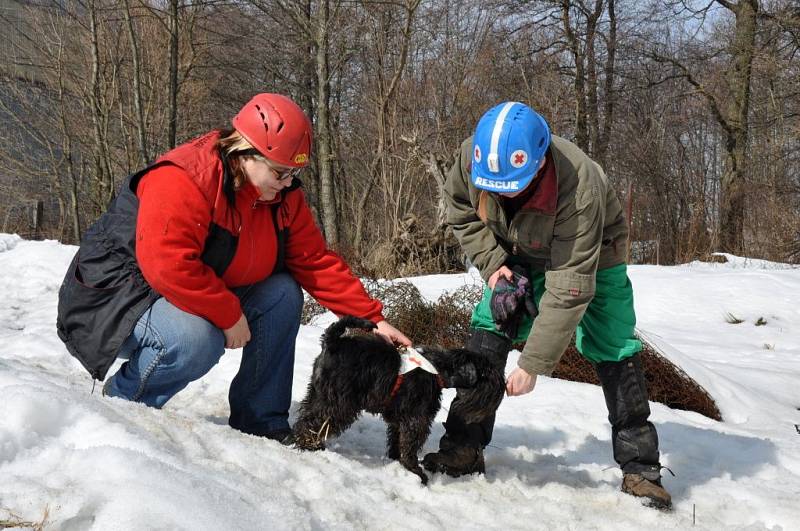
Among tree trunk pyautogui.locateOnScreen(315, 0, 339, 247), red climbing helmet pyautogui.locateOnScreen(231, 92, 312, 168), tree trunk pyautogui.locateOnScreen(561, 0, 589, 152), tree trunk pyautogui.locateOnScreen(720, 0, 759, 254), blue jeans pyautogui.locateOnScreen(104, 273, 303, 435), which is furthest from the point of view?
tree trunk pyautogui.locateOnScreen(561, 0, 589, 152)

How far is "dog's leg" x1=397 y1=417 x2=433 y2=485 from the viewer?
2.83 m

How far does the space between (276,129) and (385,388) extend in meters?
1.22

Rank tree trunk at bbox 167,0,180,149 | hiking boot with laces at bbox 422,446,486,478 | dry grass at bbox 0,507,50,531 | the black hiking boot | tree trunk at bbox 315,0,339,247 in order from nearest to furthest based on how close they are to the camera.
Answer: dry grass at bbox 0,507,50,531
hiking boot with laces at bbox 422,446,486,478
the black hiking boot
tree trunk at bbox 167,0,180,149
tree trunk at bbox 315,0,339,247

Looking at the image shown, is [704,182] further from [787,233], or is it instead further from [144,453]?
[144,453]

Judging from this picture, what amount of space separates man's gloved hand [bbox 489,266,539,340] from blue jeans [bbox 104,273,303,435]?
100 cm

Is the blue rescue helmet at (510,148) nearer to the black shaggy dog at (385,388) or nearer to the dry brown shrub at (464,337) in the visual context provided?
the black shaggy dog at (385,388)

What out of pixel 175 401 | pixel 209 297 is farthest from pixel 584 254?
pixel 175 401

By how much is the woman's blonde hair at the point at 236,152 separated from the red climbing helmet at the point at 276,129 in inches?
1.5

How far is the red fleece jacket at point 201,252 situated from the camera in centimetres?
253

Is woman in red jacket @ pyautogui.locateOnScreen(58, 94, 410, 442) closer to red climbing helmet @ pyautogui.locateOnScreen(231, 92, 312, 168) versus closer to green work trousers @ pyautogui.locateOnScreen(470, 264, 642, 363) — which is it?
red climbing helmet @ pyautogui.locateOnScreen(231, 92, 312, 168)

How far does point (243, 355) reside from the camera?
125 inches

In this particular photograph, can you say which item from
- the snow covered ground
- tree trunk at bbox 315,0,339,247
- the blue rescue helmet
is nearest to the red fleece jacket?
the snow covered ground

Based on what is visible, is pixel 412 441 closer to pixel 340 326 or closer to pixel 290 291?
pixel 340 326

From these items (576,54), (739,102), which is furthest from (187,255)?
(576,54)
